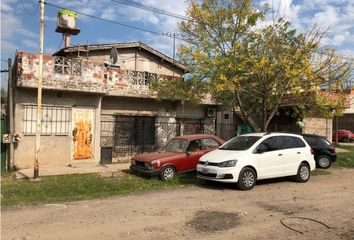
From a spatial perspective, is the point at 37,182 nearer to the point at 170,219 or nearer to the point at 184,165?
the point at 184,165

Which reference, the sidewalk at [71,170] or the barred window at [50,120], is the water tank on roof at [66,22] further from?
the sidewalk at [71,170]

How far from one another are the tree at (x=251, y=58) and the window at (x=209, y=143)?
2018 mm

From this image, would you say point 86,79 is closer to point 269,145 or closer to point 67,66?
point 67,66

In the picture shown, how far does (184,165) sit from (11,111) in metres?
6.90

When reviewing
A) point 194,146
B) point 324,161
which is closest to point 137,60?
point 194,146

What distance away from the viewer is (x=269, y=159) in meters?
11.7

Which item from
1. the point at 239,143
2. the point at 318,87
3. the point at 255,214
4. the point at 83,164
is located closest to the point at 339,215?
the point at 255,214

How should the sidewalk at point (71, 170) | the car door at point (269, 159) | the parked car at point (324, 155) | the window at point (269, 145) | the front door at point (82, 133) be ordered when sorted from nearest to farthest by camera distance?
the car door at point (269, 159) → the window at point (269, 145) → the sidewalk at point (71, 170) → the front door at point (82, 133) → the parked car at point (324, 155)

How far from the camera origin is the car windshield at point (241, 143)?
11863 millimetres

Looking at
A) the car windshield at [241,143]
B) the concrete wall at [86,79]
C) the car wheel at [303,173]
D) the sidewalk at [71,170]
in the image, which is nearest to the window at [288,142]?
the car wheel at [303,173]

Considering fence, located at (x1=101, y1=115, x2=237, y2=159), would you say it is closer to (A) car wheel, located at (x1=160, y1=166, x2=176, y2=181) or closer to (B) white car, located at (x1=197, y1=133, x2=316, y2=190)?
(A) car wheel, located at (x1=160, y1=166, x2=176, y2=181)

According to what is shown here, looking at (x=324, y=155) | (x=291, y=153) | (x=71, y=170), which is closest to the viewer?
(x=291, y=153)

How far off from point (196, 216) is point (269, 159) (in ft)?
15.5

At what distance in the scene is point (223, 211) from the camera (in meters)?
8.31
